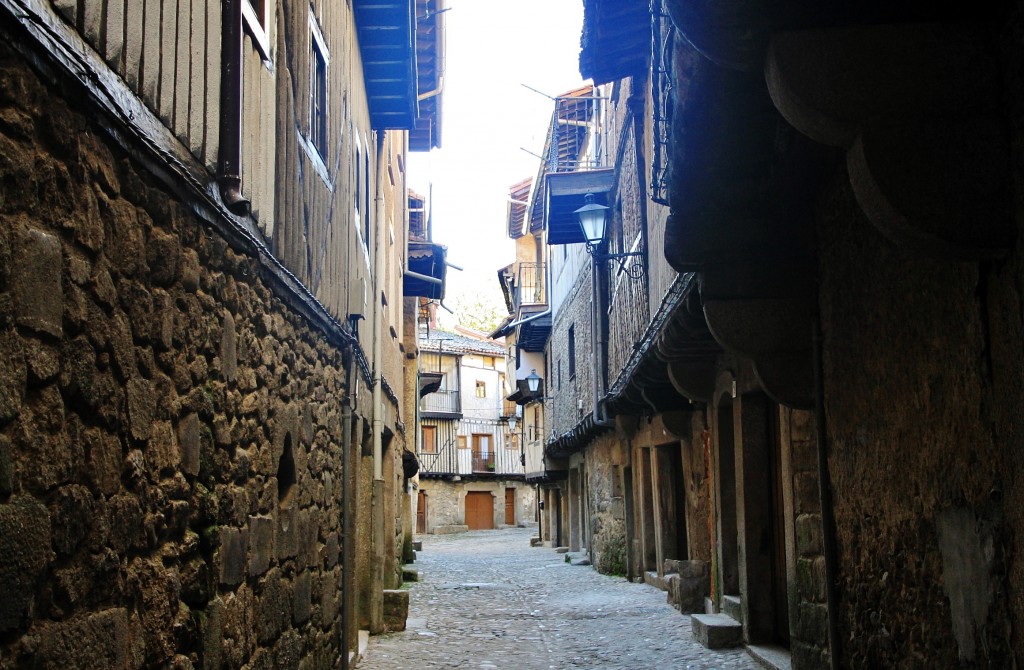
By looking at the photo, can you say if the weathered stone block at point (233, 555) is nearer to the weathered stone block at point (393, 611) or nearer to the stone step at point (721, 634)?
the stone step at point (721, 634)

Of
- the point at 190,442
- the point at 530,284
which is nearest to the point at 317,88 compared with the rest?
the point at 190,442

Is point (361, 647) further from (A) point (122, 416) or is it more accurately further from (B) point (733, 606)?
(A) point (122, 416)

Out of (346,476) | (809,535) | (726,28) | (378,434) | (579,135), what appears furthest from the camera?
(579,135)

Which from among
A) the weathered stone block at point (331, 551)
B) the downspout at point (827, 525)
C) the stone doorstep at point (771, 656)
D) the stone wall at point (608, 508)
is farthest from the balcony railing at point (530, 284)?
the downspout at point (827, 525)

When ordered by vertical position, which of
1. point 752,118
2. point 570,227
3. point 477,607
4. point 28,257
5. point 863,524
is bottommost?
point 477,607

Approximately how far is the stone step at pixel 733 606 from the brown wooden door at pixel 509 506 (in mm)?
40587

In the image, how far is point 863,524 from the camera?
4543mm

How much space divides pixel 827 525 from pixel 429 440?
1737 inches

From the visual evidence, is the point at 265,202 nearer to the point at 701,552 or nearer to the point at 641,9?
the point at 641,9

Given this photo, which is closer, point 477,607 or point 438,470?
point 477,607

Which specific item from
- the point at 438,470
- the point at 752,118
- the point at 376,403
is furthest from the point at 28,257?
the point at 438,470

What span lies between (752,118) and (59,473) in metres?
3.30

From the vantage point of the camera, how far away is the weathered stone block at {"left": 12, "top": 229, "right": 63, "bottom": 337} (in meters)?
2.22

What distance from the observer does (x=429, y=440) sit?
48.7 metres
